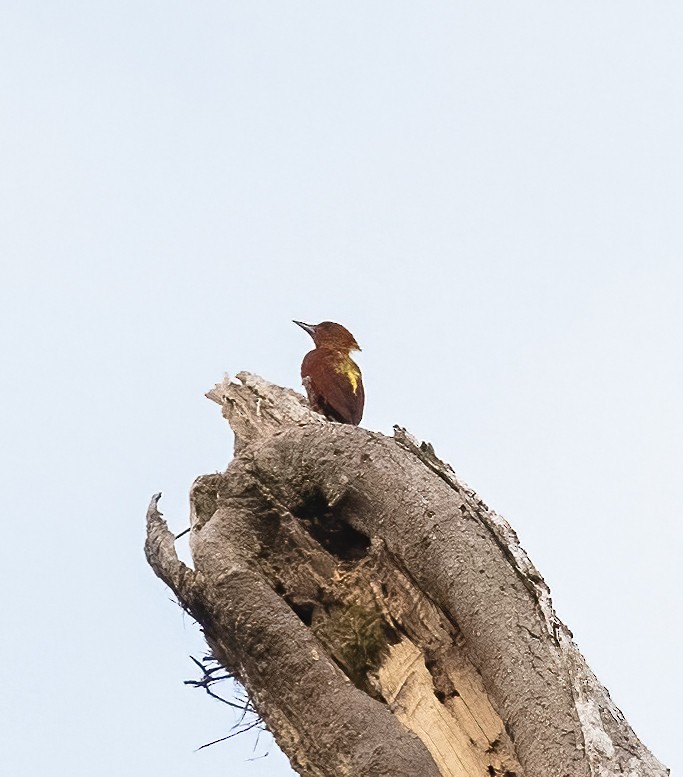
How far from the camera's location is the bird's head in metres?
7.76

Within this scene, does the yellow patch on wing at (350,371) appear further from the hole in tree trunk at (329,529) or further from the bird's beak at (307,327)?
the hole in tree trunk at (329,529)

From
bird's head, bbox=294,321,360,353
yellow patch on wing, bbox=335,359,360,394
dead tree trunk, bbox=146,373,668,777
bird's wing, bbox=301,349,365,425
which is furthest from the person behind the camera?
bird's head, bbox=294,321,360,353

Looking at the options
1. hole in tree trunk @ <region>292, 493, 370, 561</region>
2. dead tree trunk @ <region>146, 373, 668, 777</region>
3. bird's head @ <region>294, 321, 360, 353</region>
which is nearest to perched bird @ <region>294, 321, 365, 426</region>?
bird's head @ <region>294, 321, 360, 353</region>

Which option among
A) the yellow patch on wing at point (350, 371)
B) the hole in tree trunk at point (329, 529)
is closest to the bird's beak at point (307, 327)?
the yellow patch on wing at point (350, 371)

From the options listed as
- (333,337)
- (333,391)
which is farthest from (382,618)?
(333,337)

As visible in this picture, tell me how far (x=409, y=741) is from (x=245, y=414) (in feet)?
7.69

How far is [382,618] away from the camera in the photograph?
4.81 metres

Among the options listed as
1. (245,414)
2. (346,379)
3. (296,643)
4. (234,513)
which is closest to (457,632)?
(296,643)

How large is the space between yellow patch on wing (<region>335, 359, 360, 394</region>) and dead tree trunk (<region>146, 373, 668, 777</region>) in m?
1.97

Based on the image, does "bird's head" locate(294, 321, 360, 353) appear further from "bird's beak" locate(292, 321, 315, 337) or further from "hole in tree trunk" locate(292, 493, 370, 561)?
"hole in tree trunk" locate(292, 493, 370, 561)

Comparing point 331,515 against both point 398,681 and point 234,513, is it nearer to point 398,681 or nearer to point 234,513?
point 234,513

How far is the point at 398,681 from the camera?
15.1ft

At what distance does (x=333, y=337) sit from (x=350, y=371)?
0.49m

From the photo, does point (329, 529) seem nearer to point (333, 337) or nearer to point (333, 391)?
point (333, 391)
